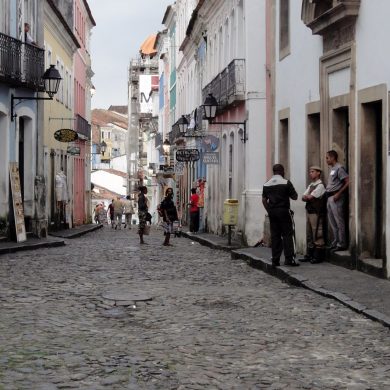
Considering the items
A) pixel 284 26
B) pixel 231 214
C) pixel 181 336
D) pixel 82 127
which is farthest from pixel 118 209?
pixel 181 336

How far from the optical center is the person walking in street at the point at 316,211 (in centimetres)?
1544

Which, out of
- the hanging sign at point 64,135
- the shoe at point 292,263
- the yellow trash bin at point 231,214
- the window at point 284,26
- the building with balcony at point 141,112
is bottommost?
the shoe at point 292,263

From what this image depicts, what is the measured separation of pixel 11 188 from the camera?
22.5m

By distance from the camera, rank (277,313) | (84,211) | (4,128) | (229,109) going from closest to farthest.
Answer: (277,313) → (4,128) → (229,109) → (84,211)

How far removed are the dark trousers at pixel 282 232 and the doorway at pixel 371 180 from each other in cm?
123

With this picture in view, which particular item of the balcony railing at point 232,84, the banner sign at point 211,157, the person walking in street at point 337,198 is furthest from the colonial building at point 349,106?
the banner sign at point 211,157

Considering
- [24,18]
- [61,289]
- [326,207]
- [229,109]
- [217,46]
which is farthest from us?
[217,46]

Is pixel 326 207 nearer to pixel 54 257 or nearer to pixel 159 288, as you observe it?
pixel 159 288

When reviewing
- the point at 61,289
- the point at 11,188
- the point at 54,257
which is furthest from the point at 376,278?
the point at 11,188

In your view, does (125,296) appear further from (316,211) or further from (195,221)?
Answer: (195,221)

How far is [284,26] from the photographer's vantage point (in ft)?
64.1

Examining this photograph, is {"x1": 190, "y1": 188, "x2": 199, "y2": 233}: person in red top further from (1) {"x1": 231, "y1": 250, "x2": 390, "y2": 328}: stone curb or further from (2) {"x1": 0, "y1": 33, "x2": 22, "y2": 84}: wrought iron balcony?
(1) {"x1": 231, "y1": 250, "x2": 390, "y2": 328}: stone curb

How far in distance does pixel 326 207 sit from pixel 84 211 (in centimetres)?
3578

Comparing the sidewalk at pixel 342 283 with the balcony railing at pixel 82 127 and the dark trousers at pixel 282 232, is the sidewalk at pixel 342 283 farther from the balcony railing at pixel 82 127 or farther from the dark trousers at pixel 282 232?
the balcony railing at pixel 82 127
